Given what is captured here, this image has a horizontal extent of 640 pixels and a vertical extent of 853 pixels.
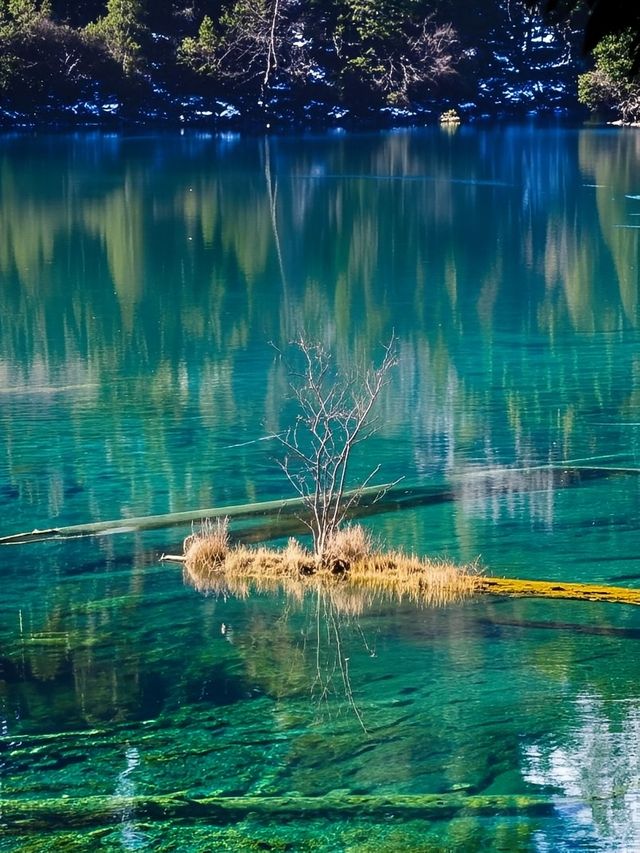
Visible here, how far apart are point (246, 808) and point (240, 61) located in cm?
6398

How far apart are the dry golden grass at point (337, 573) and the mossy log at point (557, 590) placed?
12cm

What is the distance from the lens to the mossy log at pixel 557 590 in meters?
10.1

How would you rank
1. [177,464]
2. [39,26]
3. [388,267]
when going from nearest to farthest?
1. [177,464]
2. [388,267]
3. [39,26]

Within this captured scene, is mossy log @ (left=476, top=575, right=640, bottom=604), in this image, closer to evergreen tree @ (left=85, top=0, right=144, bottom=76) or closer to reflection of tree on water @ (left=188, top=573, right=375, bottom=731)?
reflection of tree on water @ (left=188, top=573, right=375, bottom=731)

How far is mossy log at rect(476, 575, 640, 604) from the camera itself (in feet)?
33.1

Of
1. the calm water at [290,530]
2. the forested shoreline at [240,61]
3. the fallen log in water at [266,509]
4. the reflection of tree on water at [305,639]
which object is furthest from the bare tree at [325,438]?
A: the forested shoreline at [240,61]

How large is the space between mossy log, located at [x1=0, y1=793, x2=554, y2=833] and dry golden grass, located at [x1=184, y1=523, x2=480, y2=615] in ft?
8.46

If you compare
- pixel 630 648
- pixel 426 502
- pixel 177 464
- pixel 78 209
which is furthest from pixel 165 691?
pixel 78 209

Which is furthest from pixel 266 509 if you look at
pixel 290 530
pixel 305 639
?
pixel 305 639

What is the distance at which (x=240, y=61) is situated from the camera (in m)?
68.9

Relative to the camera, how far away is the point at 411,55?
230ft

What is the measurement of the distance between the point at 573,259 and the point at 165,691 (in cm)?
2052

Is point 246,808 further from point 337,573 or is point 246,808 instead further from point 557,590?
point 557,590

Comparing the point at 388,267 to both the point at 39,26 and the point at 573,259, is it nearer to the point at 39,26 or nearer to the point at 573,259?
the point at 573,259
